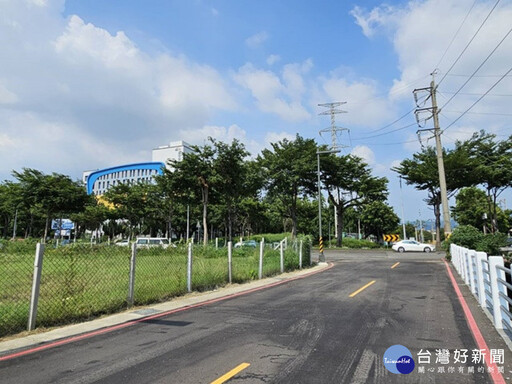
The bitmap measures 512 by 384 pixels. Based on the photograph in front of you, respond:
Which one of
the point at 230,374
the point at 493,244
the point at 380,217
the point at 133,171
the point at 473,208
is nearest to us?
the point at 230,374

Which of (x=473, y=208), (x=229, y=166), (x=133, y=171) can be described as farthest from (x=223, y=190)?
(x=133, y=171)

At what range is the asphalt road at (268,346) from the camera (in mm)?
4359

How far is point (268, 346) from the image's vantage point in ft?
18.0

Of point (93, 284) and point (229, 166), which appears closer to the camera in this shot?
point (93, 284)

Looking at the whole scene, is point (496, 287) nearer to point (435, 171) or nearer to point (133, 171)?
point (435, 171)

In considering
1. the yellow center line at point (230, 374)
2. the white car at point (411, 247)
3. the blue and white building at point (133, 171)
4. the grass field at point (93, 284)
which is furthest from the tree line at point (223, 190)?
the blue and white building at point (133, 171)

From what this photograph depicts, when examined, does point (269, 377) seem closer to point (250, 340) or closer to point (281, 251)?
point (250, 340)

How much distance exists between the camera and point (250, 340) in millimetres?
5855

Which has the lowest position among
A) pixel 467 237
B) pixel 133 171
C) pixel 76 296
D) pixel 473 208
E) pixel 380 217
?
pixel 76 296

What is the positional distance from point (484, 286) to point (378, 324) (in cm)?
319

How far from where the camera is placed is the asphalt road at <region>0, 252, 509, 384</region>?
14.3 ft

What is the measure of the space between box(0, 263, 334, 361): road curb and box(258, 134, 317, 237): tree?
2696 centimetres

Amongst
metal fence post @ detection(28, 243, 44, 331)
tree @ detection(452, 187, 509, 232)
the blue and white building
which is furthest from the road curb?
the blue and white building

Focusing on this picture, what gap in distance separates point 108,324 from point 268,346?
354cm
